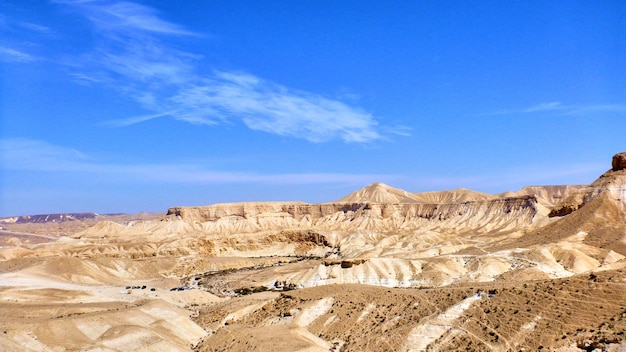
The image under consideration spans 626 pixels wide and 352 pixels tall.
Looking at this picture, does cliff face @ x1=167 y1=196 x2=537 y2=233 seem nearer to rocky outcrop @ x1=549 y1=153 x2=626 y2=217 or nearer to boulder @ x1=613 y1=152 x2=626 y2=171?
rocky outcrop @ x1=549 y1=153 x2=626 y2=217

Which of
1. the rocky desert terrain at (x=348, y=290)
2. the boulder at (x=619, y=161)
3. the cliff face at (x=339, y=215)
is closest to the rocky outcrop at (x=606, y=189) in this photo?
the boulder at (x=619, y=161)

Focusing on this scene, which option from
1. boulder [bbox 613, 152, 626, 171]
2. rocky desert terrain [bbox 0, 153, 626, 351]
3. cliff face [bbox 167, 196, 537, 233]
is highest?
boulder [bbox 613, 152, 626, 171]

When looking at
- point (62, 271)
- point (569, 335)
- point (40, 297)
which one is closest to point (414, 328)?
point (569, 335)

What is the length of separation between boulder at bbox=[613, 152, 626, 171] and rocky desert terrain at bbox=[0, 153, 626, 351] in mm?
266

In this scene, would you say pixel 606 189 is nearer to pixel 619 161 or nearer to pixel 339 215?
pixel 619 161

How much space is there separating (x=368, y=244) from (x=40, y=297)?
78932 millimetres

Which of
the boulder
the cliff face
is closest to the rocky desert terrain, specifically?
the boulder

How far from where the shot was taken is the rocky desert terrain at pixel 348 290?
31594 millimetres

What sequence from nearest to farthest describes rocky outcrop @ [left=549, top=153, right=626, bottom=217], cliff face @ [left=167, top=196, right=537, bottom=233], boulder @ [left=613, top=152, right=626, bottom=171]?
rocky outcrop @ [left=549, top=153, right=626, bottom=217] → boulder @ [left=613, top=152, right=626, bottom=171] → cliff face @ [left=167, top=196, right=537, bottom=233]

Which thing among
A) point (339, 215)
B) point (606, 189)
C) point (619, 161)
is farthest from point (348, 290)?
point (339, 215)

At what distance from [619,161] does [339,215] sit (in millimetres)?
89443

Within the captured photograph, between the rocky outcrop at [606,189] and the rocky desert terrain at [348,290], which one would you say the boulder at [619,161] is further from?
the rocky desert terrain at [348,290]

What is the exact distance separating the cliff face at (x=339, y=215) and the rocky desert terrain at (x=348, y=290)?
194cm

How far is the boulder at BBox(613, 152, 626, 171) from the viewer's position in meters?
101
